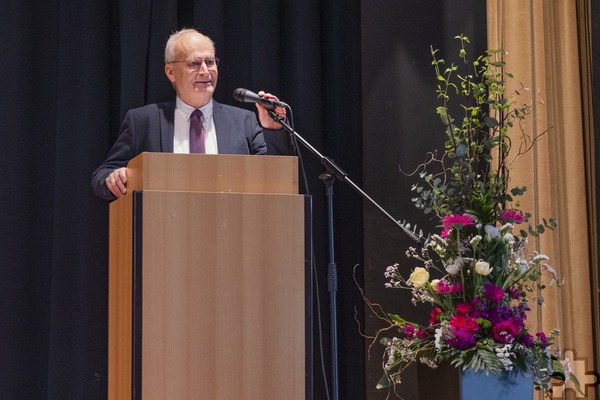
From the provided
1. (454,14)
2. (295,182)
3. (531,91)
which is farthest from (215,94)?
(295,182)

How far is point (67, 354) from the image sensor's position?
4.34m

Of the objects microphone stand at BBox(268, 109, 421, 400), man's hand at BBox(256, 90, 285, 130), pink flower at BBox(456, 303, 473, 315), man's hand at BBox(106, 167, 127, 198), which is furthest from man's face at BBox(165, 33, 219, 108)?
pink flower at BBox(456, 303, 473, 315)

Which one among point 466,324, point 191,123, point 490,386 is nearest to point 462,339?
point 466,324

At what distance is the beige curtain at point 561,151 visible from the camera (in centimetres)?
436

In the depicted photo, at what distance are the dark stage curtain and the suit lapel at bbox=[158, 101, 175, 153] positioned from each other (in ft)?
2.49

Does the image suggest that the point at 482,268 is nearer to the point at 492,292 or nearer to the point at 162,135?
the point at 492,292

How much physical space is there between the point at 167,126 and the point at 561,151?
1.97 metres

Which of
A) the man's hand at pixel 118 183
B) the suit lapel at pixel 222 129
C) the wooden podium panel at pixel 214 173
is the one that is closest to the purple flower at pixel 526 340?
the wooden podium panel at pixel 214 173

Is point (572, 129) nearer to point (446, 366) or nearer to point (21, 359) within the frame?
point (446, 366)

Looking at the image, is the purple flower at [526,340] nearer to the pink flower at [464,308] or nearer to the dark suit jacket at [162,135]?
the pink flower at [464,308]

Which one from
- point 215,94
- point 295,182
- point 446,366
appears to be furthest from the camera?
point 215,94

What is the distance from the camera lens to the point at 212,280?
259cm

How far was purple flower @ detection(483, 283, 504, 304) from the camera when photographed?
3.14 meters

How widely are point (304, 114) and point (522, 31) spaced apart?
1.16 m
